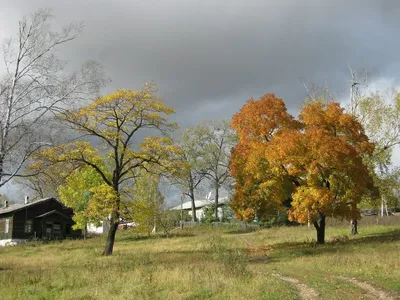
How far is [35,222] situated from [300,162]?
43.6m

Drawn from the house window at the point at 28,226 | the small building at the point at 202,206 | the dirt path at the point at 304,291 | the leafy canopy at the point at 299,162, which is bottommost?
the dirt path at the point at 304,291

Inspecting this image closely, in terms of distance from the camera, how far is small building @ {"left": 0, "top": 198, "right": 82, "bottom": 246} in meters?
53.5

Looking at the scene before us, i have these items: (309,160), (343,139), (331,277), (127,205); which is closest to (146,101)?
(127,205)

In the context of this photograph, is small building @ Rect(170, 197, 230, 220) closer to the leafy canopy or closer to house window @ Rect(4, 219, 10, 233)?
house window @ Rect(4, 219, 10, 233)

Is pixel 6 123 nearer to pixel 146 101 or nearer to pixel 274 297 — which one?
pixel 146 101

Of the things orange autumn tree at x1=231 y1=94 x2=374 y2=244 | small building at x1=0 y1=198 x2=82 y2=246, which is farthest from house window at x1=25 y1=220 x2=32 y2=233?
orange autumn tree at x1=231 y1=94 x2=374 y2=244

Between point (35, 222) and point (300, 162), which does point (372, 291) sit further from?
point (35, 222)

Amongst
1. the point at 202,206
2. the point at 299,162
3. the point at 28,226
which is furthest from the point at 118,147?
the point at 202,206

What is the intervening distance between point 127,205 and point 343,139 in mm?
15657

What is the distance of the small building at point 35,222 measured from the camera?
176ft

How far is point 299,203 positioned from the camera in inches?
1022

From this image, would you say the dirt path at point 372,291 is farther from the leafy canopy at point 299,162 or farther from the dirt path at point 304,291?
the leafy canopy at point 299,162

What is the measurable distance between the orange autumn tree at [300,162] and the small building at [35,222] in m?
36.7

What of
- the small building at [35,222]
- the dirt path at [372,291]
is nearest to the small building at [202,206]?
the small building at [35,222]
